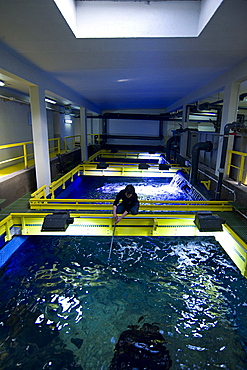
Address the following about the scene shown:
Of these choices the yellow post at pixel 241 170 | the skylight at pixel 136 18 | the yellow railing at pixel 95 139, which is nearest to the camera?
the skylight at pixel 136 18

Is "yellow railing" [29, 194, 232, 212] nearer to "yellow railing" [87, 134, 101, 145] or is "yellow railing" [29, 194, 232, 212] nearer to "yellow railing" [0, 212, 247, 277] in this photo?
"yellow railing" [0, 212, 247, 277]

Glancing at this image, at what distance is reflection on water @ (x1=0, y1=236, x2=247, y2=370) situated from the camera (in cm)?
251

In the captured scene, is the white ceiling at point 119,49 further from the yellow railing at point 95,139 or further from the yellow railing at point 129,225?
the yellow railing at point 95,139

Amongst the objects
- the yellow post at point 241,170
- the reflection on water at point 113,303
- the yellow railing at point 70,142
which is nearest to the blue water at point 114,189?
the yellow post at point 241,170

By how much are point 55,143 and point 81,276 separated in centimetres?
1221

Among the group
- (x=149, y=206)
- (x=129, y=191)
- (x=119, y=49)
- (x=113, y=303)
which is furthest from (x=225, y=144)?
(x=113, y=303)

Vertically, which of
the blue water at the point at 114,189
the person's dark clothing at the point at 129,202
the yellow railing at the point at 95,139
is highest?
the yellow railing at the point at 95,139

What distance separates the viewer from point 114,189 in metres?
8.87

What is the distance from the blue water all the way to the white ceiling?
4.14 m

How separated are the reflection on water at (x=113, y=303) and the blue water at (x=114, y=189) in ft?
11.4

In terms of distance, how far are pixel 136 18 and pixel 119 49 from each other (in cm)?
87

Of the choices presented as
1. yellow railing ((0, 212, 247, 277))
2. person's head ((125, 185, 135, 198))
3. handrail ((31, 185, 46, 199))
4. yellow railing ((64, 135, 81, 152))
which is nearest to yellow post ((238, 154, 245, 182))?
yellow railing ((0, 212, 247, 277))

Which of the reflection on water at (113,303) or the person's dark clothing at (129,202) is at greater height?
the person's dark clothing at (129,202)

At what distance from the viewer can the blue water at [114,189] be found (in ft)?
26.6
